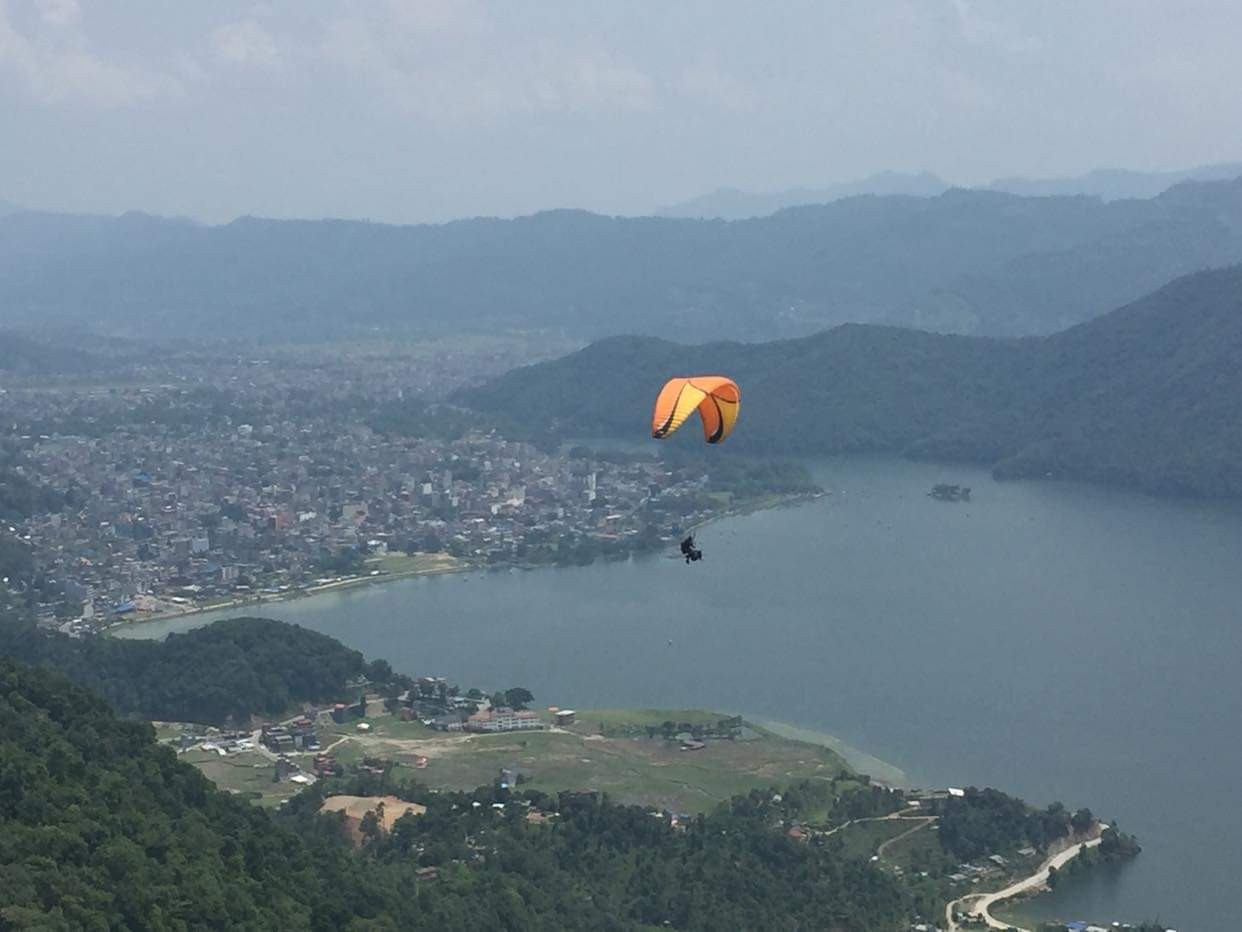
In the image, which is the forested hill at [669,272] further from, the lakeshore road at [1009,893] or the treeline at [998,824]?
the lakeshore road at [1009,893]

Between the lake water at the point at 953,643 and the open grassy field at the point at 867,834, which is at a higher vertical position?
the lake water at the point at 953,643

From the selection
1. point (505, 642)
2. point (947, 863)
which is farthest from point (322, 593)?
point (947, 863)

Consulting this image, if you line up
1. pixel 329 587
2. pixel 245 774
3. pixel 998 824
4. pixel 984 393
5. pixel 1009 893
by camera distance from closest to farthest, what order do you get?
pixel 1009 893 → pixel 998 824 → pixel 245 774 → pixel 329 587 → pixel 984 393

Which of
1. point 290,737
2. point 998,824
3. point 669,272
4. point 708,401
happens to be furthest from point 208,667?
point 669,272

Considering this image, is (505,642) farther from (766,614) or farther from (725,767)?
(725,767)

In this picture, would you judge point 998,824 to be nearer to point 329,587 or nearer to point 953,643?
point 953,643

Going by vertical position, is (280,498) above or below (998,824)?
above

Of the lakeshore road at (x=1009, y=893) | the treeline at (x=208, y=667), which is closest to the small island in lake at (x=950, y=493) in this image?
the treeline at (x=208, y=667)
